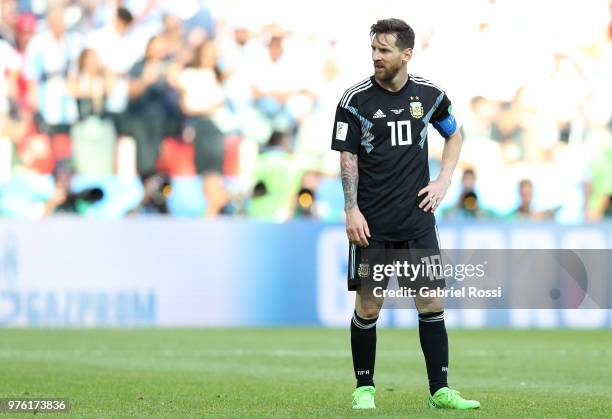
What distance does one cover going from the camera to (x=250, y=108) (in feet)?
60.1

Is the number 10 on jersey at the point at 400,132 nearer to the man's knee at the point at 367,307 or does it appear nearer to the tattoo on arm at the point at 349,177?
the tattoo on arm at the point at 349,177

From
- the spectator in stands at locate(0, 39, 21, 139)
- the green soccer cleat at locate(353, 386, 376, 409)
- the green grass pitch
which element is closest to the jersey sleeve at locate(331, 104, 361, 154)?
the green soccer cleat at locate(353, 386, 376, 409)

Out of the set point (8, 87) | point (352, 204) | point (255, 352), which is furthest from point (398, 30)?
point (8, 87)

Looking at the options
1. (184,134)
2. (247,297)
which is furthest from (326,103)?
(247,297)

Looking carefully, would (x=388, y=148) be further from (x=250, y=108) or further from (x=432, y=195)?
(x=250, y=108)

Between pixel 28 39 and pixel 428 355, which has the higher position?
pixel 28 39

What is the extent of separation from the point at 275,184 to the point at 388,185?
34.2 ft

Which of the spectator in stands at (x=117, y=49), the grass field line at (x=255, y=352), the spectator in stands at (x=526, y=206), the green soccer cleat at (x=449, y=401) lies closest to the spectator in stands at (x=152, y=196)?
the spectator in stands at (x=117, y=49)

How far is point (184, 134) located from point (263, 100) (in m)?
1.41

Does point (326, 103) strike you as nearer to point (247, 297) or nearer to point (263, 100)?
point (263, 100)

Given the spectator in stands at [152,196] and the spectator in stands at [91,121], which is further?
the spectator in stands at [91,121]

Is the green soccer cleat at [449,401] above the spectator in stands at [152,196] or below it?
below

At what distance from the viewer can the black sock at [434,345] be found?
23.1 ft

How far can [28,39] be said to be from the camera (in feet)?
59.1
